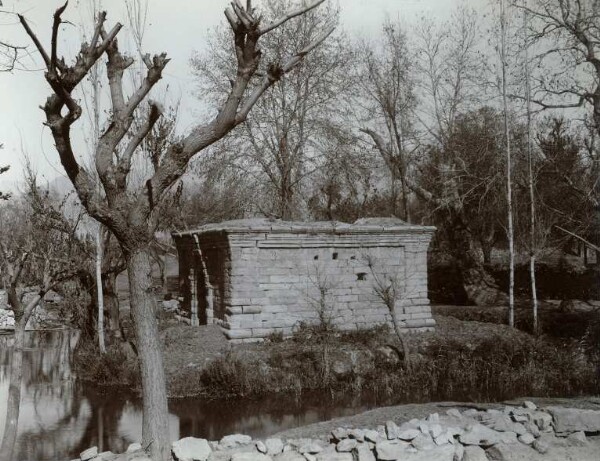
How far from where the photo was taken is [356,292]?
1614cm

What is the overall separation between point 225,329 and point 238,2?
A: 10.5 meters

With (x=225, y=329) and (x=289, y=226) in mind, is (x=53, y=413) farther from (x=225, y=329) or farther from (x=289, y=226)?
(x=289, y=226)

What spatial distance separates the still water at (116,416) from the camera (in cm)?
980

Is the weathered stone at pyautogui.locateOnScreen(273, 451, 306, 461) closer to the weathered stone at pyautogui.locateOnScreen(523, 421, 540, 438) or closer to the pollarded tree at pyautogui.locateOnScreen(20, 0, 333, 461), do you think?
the pollarded tree at pyautogui.locateOnScreen(20, 0, 333, 461)

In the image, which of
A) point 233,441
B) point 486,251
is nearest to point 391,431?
point 233,441

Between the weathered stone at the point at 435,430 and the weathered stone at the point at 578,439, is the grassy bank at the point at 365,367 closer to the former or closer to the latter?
the weathered stone at the point at 578,439

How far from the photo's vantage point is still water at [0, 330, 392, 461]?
9.80 meters

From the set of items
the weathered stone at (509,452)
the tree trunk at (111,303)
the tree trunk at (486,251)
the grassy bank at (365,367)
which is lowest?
the grassy bank at (365,367)

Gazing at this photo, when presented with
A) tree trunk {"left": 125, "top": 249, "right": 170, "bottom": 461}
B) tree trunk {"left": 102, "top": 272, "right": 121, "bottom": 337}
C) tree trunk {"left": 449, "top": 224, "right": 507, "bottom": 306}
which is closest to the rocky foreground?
tree trunk {"left": 125, "top": 249, "right": 170, "bottom": 461}

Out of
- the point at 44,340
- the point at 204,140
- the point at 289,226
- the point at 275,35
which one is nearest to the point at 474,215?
the point at 275,35

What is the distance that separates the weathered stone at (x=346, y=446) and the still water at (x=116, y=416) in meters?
3.68

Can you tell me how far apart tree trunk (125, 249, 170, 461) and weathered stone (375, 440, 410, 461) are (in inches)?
94.1

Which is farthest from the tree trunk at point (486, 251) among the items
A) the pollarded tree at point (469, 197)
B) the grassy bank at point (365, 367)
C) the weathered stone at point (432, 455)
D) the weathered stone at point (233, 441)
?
the weathered stone at point (233, 441)

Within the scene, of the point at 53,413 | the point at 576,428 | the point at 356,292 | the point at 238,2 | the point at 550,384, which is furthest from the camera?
the point at 356,292
